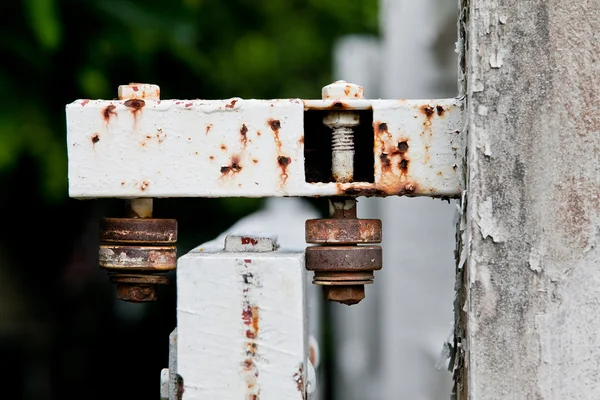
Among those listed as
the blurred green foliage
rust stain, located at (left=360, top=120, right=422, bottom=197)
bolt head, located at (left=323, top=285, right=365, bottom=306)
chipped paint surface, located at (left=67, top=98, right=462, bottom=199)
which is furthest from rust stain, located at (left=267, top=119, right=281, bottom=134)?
the blurred green foliage

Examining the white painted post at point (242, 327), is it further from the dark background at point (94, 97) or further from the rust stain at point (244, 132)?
the dark background at point (94, 97)

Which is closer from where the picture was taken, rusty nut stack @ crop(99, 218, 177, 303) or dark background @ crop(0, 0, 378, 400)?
rusty nut stack @ crop(99, 218, 177, 303)

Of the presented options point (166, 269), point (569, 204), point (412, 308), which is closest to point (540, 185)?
point (569, 204)

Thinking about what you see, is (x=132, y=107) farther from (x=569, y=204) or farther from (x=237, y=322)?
(x=569, y=204)

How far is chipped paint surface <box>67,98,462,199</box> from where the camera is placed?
124 centimetres

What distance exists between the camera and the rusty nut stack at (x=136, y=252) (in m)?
1.30

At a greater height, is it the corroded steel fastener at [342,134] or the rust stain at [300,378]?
the corroded steel fastener at [342,134]

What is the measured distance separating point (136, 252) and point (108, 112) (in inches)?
8.6

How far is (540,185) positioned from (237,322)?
0.47m

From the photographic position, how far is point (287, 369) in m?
1.21

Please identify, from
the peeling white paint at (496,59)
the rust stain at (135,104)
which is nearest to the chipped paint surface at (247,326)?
the rust stain at (135,104)

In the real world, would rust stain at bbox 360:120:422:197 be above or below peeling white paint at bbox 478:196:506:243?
above

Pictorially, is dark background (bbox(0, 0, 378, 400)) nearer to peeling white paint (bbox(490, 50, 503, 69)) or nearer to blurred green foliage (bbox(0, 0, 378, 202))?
blurred green foliage (bbox(0, 0, 378, 202))

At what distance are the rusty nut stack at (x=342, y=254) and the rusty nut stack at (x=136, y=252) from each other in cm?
22
